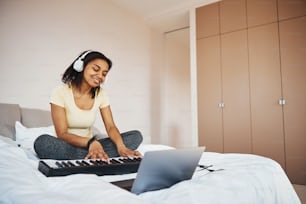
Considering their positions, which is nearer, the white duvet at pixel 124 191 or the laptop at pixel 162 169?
the white duvet at pixel 124 191

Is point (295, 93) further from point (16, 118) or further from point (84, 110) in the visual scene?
point (16, 118)

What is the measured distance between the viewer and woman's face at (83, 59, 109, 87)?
56.4 inches

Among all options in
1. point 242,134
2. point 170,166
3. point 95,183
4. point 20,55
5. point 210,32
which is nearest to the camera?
point 95,183

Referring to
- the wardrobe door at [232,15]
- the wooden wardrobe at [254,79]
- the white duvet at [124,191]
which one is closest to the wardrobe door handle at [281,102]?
the wooden wardrobe at [254,79]

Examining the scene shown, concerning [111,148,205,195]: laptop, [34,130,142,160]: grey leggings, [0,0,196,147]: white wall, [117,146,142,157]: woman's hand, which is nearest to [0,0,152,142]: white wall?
[0,0,196,147]: white wall

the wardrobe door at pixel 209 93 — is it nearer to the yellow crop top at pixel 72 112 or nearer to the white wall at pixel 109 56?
the white wall at pixel 109 56

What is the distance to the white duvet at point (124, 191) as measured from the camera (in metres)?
0.47

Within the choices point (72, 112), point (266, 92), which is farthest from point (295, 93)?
point (72, 112)

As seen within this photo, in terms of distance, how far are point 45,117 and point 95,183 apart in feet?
5.75

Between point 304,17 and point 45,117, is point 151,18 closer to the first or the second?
point 304,17

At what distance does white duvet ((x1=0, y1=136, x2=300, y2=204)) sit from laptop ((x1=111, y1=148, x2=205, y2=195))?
0.11 feet

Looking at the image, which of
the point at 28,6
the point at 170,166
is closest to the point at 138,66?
the point at 28,6

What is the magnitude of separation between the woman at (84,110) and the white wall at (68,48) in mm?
1042

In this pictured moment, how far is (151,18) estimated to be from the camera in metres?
3.75
